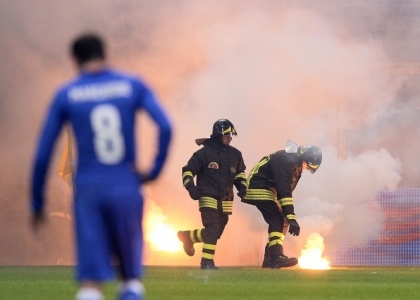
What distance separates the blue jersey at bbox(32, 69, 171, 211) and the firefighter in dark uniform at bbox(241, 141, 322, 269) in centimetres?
780

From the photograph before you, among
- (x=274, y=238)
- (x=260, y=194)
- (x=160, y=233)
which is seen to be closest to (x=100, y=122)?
(x=274, y=238)

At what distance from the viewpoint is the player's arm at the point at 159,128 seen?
223 inches

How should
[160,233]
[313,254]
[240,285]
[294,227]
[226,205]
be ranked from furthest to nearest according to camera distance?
[160,233], [313,254], [226,205], [294,227], [240,285]

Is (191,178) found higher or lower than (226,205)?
higher

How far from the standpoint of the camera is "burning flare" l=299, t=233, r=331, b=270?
16422 mm

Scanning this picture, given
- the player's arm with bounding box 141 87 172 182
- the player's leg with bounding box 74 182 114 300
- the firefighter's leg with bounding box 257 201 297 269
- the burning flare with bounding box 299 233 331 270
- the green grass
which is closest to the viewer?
the player's leg with bounding box 74 182 114 300

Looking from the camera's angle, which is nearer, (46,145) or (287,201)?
(46,145)

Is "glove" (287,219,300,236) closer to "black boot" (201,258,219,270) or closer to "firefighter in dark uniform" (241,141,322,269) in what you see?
"firefighter in dark uniform" (241,141,322,269)

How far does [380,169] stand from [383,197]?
1.44 ft

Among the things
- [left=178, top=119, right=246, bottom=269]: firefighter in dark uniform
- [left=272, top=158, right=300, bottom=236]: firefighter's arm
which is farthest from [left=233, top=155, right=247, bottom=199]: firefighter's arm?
[left=272, top=158, right=300, bottom=236]: firefighter's arm

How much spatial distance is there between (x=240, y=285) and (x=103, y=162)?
490 cm

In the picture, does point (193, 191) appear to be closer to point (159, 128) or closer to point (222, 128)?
point (222, 128)

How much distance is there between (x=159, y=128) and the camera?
18.7ft

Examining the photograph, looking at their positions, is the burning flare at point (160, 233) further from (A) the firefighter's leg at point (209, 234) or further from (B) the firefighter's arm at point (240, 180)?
(A) the firefighter's leg at point (209, 234)
